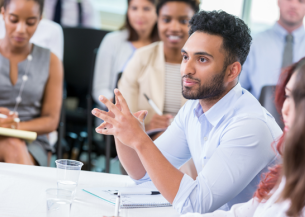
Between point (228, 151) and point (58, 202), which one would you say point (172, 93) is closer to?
point (228, 151)

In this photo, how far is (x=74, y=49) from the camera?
10.7 ft

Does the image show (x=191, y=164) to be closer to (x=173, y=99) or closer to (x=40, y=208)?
(x=173, y=99)

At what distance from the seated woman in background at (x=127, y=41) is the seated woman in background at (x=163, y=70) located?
0.53 m

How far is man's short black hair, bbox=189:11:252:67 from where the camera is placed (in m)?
1.23

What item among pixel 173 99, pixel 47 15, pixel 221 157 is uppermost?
pixel 47 15

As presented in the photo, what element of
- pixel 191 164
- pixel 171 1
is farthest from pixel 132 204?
pixel 171 1

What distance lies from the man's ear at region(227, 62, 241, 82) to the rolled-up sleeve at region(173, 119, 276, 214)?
0.70ft

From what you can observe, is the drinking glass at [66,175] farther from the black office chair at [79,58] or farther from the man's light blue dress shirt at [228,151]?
the black office chair at [79,58]

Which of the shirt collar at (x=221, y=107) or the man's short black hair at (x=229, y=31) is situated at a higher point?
the man's short black hair at (x=229, y=31)

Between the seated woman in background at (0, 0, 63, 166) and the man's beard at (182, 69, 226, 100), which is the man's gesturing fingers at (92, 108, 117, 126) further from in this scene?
the seated woman in background at (0, 0, 63, 166)

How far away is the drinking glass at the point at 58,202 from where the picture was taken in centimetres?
80

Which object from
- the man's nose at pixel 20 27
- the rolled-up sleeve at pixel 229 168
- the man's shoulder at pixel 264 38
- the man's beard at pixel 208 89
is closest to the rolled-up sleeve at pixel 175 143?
the man's beard at pixel 208 89

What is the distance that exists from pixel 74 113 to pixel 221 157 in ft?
7.38

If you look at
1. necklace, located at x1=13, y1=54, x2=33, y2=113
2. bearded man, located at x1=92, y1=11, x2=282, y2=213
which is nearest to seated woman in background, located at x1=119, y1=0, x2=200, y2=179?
necklace, located at x1=13, y1=54, x2=33, y2=113
